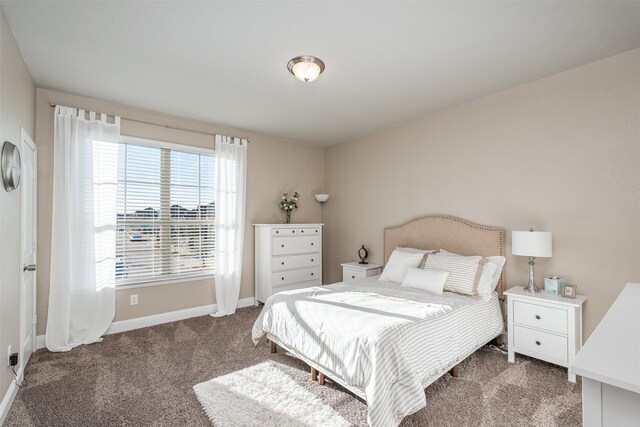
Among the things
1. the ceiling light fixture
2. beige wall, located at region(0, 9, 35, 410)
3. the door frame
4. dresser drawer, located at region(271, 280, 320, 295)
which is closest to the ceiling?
the ceiling light fixture

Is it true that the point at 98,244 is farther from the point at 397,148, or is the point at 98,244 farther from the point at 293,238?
the point at 397,148

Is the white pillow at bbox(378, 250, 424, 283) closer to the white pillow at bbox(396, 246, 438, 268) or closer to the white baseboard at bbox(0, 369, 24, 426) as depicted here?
the white pillow at bbox(396, 246, 438, 268)

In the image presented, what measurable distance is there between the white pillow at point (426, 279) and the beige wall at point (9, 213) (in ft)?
10.7

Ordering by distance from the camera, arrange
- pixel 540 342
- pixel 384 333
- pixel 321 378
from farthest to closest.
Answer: pixel 540 342 < pixel 321 378 < pixel 384 333

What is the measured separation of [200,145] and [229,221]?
1130 millimetres

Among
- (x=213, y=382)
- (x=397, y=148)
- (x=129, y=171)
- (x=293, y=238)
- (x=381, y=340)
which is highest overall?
(x=397, y=148)

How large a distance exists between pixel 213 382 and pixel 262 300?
209cm

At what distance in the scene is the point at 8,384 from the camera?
7.03 ft

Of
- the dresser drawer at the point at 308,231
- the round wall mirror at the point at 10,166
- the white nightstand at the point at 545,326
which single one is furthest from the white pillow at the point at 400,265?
the round wall mirror at the point at 10,166

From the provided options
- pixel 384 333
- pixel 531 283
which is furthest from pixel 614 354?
pixel 531 283

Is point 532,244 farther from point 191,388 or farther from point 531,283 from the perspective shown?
point 191,388

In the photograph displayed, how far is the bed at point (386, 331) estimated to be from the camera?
185cm

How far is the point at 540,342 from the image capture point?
2566mm

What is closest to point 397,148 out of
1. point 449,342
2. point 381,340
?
point 449,342
